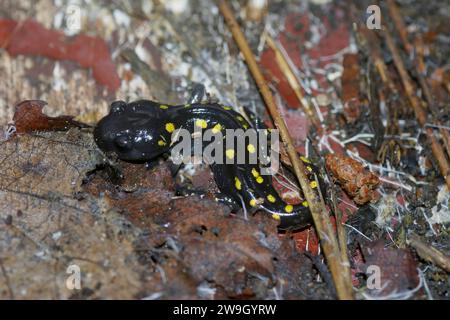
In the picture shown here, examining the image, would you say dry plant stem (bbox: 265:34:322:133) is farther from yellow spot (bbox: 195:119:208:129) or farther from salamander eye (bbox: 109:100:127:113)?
salamander eye (bbox: 109:100:127:113)

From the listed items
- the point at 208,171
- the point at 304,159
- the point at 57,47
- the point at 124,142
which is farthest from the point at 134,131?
the point at 304,159

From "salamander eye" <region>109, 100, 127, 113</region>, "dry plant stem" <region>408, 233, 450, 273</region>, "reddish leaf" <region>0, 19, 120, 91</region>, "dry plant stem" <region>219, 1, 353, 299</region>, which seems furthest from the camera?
"reddish leaf" <region>0, 19, 120, 91</region>

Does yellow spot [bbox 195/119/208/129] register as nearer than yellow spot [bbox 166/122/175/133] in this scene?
No

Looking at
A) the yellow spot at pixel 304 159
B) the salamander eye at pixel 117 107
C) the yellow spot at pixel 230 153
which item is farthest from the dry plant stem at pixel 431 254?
the salamander eye at pixel 117 107

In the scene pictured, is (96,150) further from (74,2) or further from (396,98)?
(396,98)

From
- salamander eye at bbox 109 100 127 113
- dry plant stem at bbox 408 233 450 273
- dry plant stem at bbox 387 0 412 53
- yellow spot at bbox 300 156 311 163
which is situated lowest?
dry plant stem at bbox 408 233 450 273

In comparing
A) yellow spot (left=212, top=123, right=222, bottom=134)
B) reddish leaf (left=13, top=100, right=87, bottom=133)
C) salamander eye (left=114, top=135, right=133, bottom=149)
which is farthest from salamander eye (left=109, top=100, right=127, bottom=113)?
yellow spot (left=212, top=123, right=222, bottom=134)

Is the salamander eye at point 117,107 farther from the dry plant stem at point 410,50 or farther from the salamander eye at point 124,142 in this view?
the dry plant stem at point 410,50

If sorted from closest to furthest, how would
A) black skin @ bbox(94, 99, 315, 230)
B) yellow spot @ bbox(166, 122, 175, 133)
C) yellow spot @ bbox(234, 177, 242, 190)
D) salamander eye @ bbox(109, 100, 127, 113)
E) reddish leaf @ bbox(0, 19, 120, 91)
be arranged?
black skin @ bbox(94, 99, 315, 230) → yellow spot @ bbox(234, 177, 242, 190) → salamander eye @ bbox(109, 100, 127, 113) → yellow spot @ bbox(166, 122, 175, 133) → reddish leaf @ bbox(0, 19, 120, 91)

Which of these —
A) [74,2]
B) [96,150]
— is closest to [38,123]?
[96,150]
